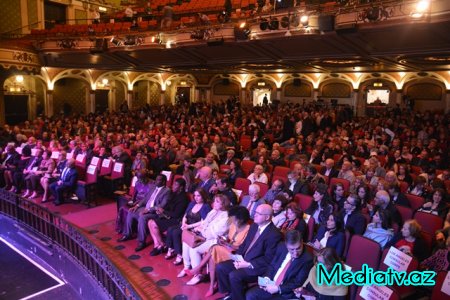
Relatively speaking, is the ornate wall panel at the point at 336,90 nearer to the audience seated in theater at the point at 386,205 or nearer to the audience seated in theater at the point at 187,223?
the audience seated in theater at the point at 386,205

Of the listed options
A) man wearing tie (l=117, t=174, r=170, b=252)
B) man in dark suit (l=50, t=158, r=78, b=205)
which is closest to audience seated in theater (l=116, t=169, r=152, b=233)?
man wearing tie (l=117, t=174, r=170, b=252)

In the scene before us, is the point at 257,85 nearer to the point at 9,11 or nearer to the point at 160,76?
the point at 160,76

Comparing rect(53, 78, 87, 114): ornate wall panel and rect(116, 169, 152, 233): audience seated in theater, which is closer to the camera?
rect(116, 169, 152, 233): audience seated in theater

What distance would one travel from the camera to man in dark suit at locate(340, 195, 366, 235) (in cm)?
387

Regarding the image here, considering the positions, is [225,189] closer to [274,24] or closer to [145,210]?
[145,210]

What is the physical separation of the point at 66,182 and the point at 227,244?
164 inches

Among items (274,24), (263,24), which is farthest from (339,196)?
(263,24)

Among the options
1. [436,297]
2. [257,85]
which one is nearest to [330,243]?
[436,297]

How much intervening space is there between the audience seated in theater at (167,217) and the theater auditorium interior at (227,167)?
0.02 meters

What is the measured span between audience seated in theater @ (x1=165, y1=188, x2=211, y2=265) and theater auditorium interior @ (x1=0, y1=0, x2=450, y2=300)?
18 millimetres

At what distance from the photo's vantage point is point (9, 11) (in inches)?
568

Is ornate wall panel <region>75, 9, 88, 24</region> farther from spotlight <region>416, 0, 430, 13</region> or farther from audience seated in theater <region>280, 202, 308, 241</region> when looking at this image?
audience seated in theater <region>280, 202, 308, 241</region>

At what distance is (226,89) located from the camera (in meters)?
20.7

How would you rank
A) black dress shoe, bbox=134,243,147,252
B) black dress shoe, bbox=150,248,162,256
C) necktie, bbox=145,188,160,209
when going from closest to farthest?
black dress shoe, bbox=150,248,162,256
black dress shoe, bbox=134,243,147,252
necktie, bbox=145,188,160,209
